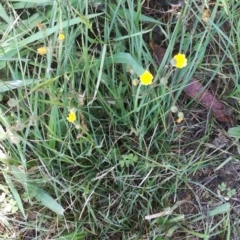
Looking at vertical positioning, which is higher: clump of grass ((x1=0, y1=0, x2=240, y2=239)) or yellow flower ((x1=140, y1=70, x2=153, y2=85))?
yellow flower ((x1=140, y1=70, x2=153, y2=85))

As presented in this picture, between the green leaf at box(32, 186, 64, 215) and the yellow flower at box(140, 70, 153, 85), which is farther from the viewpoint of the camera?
the green leaf at box(32, 186, 64, 215)

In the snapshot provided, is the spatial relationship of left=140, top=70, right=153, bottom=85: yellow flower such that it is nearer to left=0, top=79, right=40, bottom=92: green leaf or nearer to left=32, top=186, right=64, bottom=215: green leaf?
left=0, top=79, right=40, bottom=92: green leaf

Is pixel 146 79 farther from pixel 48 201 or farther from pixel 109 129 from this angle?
pixel 48 201

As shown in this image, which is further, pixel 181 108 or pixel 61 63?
pixel 181 108

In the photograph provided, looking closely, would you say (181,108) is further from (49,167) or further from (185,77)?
(49,167)

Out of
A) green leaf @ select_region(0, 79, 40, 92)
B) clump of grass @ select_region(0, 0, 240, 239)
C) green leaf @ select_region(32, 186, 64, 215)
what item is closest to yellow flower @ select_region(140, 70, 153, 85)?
clump of grass @ select_region(0, 0, 240, 239)

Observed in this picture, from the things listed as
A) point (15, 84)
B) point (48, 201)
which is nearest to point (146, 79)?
point (15, 84)

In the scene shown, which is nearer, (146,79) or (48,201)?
(146,79)

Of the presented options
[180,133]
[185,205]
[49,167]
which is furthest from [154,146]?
[49,167]
